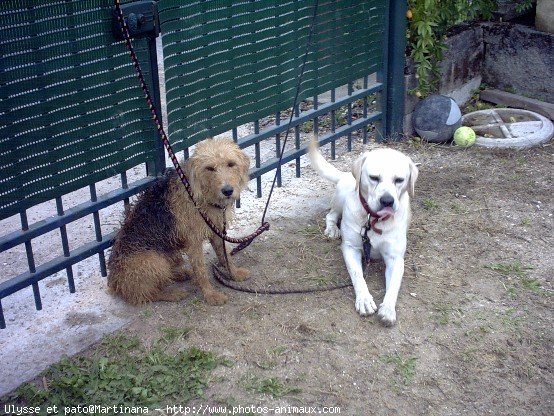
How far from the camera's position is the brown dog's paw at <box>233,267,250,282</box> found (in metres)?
4.29

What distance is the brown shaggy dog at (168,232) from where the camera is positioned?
149 inches

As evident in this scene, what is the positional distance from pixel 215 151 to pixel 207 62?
102cm

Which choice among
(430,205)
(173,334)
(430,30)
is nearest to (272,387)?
(173,334)

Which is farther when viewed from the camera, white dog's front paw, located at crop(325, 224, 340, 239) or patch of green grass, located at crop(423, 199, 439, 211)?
patch of green grass, located at crop(423, 199, 439, 211)

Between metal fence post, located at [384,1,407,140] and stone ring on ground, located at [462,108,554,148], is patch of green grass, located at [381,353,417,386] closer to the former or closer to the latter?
metal fence post, located at [384,1,407,140]

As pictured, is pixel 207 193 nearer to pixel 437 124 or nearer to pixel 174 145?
pixel 174 145

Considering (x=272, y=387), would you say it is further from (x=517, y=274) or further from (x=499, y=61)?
(x=499, y=61)

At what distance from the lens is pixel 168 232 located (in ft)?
13.0

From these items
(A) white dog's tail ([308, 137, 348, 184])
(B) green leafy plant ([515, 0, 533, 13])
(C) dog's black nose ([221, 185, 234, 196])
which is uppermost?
(B) green leafy plant ([515, 0, 533, 13])

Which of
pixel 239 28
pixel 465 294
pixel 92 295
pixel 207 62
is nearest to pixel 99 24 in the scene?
pixel 207 62

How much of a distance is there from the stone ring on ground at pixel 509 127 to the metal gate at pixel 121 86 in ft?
5.72

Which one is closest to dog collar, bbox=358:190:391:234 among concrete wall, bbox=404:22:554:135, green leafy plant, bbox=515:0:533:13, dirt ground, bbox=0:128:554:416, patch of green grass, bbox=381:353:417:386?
dirt ground, bbox=0:128:554:416

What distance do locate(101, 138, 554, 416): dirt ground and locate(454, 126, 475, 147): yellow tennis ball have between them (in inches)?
43.7

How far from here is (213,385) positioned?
11.2 ft
